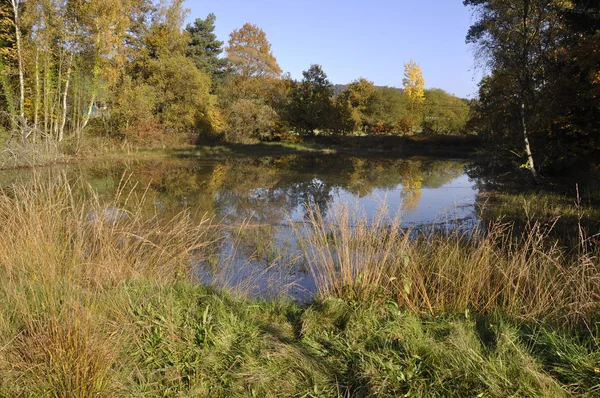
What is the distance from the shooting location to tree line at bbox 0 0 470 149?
749 inches

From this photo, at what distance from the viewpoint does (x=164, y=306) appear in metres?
3.23

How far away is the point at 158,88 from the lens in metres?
28.2

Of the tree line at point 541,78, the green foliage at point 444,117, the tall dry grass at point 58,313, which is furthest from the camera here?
the green foliage at point 444,117

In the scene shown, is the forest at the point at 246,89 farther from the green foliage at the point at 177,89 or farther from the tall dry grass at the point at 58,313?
the tall dry grass at the point at 58,313

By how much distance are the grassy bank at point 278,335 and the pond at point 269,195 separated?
96 centimetres

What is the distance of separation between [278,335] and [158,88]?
2808 cm

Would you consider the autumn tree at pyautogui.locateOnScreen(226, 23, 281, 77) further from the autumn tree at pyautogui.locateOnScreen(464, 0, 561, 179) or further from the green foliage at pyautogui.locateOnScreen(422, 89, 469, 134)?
the autumn tree at pyautogui.locateOnScreen(464, 0, 561, 179)

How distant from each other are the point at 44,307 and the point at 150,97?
27.0 meters

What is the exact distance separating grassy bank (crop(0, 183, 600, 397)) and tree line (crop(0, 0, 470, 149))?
1170 cm

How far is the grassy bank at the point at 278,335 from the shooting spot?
239 cm

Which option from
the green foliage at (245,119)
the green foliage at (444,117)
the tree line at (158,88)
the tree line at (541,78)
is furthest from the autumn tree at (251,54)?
the tree line at (541,78)

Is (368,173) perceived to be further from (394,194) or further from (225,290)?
(225,290)

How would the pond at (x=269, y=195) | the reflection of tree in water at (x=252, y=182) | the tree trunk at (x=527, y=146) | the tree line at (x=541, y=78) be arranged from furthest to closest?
the tree trunk at (x=527, y=146), the tree line at (x=541, y=78), the reflection of tree in water at (x=252, y=182), the pond at (x=269, y=195)

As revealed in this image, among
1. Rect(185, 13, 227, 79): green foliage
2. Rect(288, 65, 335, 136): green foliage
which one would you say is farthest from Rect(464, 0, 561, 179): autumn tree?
Rect(185, 13, 227, 79): green foliage
